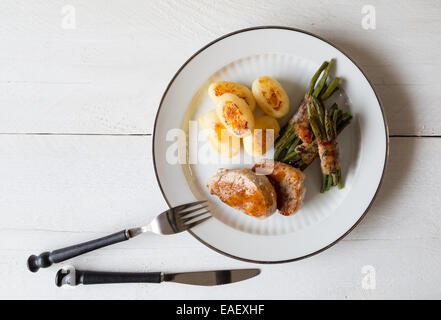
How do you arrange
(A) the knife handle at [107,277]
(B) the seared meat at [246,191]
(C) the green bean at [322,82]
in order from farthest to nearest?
(A) the knife handle at [107,277], (C) the green bean at [322,82], (B) the seared meat at [246,191]

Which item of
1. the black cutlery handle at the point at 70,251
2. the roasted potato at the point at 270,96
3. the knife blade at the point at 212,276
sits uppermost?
the roasted potato at the point at 270,96

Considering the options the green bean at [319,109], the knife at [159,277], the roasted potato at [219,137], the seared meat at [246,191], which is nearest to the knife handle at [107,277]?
the knife at [159,277]

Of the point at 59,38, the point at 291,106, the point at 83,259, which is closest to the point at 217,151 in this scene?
the point at 291,106

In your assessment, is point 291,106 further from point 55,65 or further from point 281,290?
point 55,65

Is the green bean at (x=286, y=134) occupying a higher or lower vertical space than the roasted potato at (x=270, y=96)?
lower

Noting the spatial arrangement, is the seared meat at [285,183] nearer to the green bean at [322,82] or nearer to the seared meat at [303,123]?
the seared meat at [303,123]

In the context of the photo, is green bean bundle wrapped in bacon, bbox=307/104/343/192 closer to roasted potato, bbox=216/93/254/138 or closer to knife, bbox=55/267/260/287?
roasted potato, bbox=216/93/254/138
